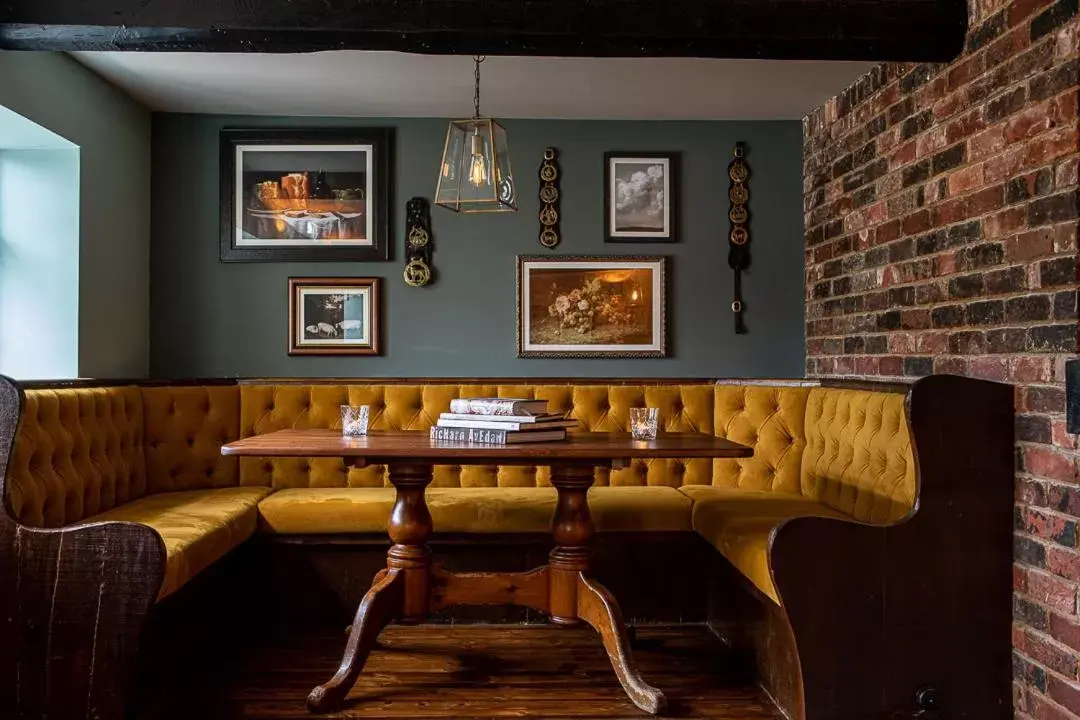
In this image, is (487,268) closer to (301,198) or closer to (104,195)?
(301,198)

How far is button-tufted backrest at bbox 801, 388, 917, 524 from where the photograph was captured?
2885 mm

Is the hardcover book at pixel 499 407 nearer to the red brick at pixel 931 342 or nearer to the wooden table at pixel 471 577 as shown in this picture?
the wooden table at pixel 471 577

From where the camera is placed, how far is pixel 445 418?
9.86ft

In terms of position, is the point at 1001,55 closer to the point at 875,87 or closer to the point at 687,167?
the point at 875,87

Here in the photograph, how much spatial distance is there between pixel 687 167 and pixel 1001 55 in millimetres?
1959

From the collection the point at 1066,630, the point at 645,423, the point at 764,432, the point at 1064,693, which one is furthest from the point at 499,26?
the point at 1064,693

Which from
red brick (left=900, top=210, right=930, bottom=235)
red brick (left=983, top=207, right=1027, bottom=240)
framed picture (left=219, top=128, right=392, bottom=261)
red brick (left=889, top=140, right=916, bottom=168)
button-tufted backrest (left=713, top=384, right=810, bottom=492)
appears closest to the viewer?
red brick (left=983, top=207, right=1027, bottom=240)

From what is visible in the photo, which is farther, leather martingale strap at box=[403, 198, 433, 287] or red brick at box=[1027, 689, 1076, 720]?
leather martingale strap at box=[403, 198, 433, 287]

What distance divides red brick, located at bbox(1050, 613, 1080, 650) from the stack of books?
1.52 meters

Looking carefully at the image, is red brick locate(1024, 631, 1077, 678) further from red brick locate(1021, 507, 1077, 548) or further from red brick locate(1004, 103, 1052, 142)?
red brick locate(1004, 103, 1052, 142)

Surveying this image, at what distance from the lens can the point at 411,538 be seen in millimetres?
3094

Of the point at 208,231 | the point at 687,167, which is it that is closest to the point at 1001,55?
the point at 687,167

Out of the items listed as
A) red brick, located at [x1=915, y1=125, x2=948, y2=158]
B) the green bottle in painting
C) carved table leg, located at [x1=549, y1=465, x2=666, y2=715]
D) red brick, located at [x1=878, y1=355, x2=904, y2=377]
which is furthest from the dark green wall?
carved table leg, located at [x1=549, y1=465, x2=666, y2=715]

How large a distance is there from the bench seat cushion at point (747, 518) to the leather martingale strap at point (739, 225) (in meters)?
1.08
